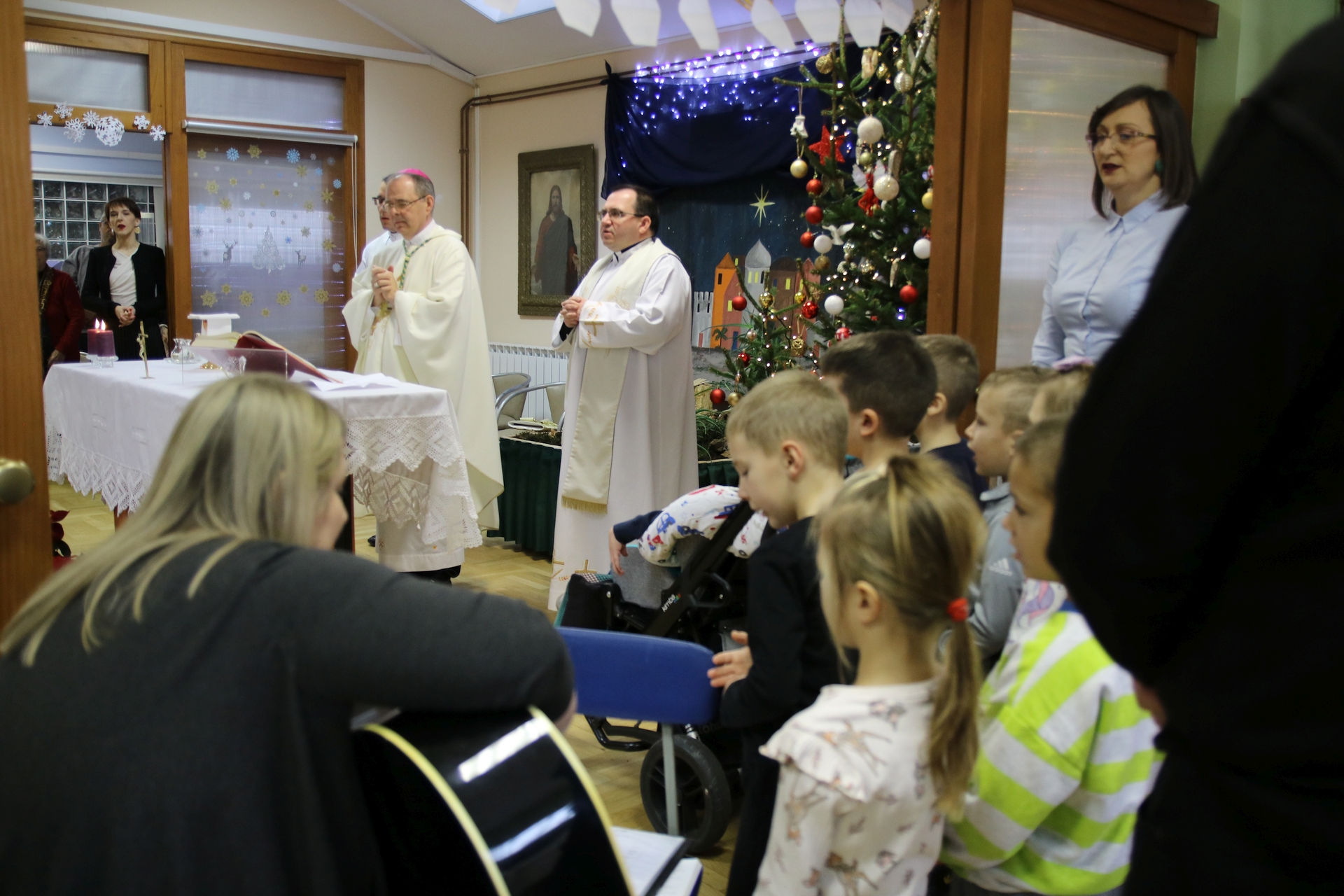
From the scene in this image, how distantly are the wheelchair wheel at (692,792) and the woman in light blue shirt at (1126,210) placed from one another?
55.8 inches

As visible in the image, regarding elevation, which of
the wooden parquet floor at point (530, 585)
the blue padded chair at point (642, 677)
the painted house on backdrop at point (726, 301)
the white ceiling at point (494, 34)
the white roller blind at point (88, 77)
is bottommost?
the wooden parquet floor at point (530, 585)

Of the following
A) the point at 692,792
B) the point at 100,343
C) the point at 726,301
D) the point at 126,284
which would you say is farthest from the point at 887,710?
the point at 126,284

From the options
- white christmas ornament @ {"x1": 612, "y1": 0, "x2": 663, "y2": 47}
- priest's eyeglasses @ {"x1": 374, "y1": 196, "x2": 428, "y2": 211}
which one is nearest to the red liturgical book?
priest's eyeglasses @ {"x1": 374, "y1": 196, "x2": 428, "y2": 211}

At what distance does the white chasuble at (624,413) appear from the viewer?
4406 millimetres

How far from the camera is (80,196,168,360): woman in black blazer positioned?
22.6 feet

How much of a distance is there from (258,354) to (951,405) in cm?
216

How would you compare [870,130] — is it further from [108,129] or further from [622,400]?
[108,129]

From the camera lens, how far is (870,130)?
157 inches

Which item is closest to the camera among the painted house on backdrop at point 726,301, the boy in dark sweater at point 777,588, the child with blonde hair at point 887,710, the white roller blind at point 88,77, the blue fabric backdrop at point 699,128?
the child with blonde hair at point 887,710

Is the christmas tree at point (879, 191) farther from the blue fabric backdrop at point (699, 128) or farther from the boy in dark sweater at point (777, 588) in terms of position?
the boy in dark sweater at point (777, 588)

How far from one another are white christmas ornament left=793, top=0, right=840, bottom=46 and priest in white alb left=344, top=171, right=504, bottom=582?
1731 millimetres

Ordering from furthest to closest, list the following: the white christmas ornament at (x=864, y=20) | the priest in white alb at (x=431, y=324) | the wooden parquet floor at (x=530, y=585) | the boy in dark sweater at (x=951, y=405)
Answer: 1. the priest in white alb at (x=431, y=324)
2. the white christmas ornament at (x=864, y=20)
3. the wooden parquet floor at (x=530, y=585)
4. the boy in dark sweater at (x=951, y=405)

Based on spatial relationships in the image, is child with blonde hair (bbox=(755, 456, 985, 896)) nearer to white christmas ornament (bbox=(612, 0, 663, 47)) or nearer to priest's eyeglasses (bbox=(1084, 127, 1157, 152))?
priest's eyeglasses (bbox=(1084, 127, 1157, 152))

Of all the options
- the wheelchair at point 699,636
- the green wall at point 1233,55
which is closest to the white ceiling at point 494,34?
the green wall at point 1233,55
